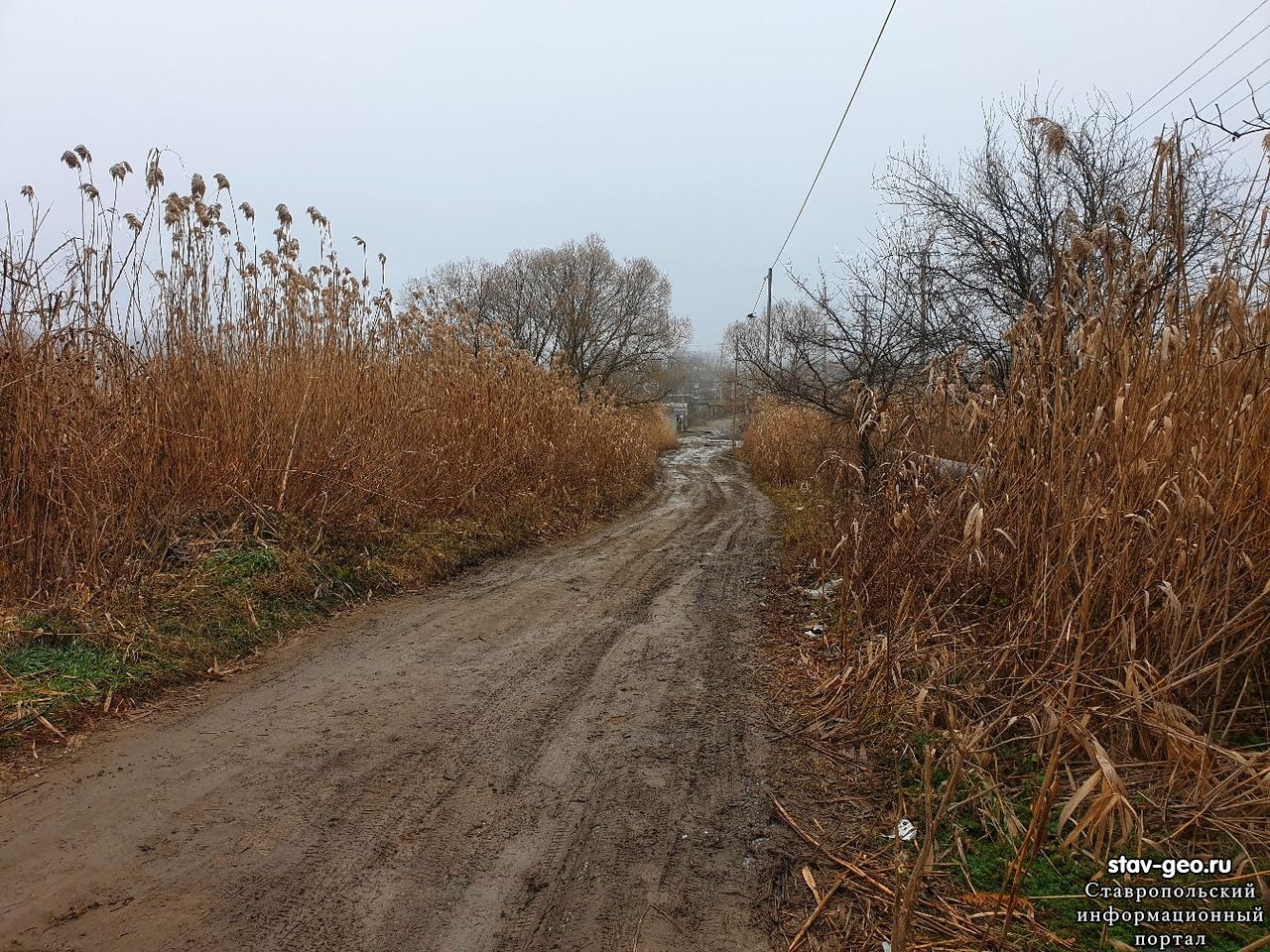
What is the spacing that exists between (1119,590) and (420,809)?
9.12ft

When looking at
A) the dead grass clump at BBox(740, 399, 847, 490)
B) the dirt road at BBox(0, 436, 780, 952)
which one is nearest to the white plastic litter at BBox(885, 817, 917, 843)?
the dirt road at BBox(0, 436, 780, 952)

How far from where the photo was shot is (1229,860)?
1923mm

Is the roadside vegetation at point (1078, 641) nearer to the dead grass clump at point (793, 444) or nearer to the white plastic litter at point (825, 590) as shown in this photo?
the white plastic litter at point (825, 590)

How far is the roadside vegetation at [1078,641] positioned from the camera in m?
1.99

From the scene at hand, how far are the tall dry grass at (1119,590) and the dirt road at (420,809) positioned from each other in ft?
2.94

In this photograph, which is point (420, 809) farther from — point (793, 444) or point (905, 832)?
point (793, 444)

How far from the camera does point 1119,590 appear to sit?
2562 mm

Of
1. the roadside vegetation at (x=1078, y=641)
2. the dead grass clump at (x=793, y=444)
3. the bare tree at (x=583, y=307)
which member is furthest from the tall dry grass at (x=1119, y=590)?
the bare tree at (x=583, y=307)

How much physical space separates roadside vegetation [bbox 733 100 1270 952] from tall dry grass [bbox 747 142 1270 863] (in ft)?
0.04

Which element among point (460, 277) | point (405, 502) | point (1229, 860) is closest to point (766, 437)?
point (405, 502)

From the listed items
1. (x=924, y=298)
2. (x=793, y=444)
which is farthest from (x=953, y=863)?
(x=793, y=444)

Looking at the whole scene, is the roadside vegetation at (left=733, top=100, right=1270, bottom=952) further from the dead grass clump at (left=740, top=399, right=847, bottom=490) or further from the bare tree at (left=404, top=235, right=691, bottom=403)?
the bare tree at (left=404, top=235, right=691, bottom=403)

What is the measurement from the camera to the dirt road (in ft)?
6.33

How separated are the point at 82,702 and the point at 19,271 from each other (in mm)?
2475
